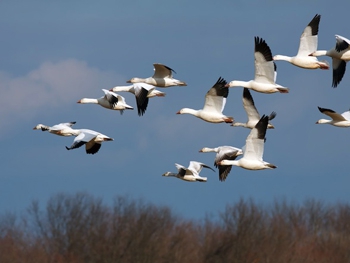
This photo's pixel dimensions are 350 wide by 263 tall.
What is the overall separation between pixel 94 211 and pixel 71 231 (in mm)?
2282

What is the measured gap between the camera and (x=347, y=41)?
25016mm

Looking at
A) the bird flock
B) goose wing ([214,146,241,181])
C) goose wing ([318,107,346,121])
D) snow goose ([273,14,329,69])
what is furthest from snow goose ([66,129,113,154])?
goose wing ([318,107,346,121])

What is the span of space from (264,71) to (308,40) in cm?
162

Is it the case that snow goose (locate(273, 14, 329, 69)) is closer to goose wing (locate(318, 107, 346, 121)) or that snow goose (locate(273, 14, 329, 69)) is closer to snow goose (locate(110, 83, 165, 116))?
goose wing (locate(318, 107, 346, 121))

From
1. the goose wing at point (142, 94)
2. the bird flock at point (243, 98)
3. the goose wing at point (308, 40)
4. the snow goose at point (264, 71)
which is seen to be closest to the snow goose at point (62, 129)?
the bird flock at point (243, 98)

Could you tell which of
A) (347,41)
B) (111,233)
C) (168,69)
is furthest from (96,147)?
(111,233)

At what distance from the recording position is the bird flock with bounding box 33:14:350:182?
24.5 m

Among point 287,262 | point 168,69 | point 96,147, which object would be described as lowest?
point 287,262

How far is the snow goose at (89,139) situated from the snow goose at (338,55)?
5.26 meters

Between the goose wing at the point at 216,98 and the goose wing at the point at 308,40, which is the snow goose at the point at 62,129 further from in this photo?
the goose wing at the point at 308,40

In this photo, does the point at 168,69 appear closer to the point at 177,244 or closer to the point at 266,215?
the point at 177,244

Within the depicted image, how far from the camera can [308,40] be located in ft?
86.6

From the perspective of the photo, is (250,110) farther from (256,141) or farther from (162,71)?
(256,141)

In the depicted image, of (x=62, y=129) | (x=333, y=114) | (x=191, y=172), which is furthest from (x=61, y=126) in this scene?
(x=333, y=114)
